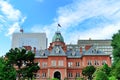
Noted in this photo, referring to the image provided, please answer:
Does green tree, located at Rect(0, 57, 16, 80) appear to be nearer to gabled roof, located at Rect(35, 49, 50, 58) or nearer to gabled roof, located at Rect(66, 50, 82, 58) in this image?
gabled roof, located at Rect(35, 49, 50, 58)

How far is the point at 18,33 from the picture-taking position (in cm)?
13650

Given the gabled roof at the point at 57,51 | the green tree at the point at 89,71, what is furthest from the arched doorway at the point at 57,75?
the green tree at the point at 89,71

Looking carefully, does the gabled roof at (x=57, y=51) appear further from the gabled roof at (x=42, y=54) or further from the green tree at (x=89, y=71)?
the green tree at (x=89, y=71)

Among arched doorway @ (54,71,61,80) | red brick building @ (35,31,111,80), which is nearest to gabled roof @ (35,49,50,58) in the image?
red brick building @ (35,31,111,80)

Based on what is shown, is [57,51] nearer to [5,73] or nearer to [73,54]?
[73,54]

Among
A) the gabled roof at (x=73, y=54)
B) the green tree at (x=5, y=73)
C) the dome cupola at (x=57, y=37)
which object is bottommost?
the green tree at (x=5, y=73)

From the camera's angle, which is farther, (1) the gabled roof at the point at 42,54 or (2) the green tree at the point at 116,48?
(1) the gabled roof at the point at 42,54

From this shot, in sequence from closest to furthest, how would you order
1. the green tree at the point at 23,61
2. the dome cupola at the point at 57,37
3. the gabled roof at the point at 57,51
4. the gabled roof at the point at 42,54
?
the green tree at the point at 23,61 < the gabled roof at the point at 57,51 < the gabled roof at the point at 42,54 < the dome cupola at the point at 57,37

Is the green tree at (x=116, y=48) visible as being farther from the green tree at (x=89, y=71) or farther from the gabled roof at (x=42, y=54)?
the gabled roof at (x=42, y=54)

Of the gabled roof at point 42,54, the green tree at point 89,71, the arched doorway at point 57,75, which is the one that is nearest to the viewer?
the green tree at point 89,71

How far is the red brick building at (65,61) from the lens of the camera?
263 ft

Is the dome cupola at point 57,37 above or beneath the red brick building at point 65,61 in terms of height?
above

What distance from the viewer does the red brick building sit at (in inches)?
3159

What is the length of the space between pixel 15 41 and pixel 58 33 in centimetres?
4791
